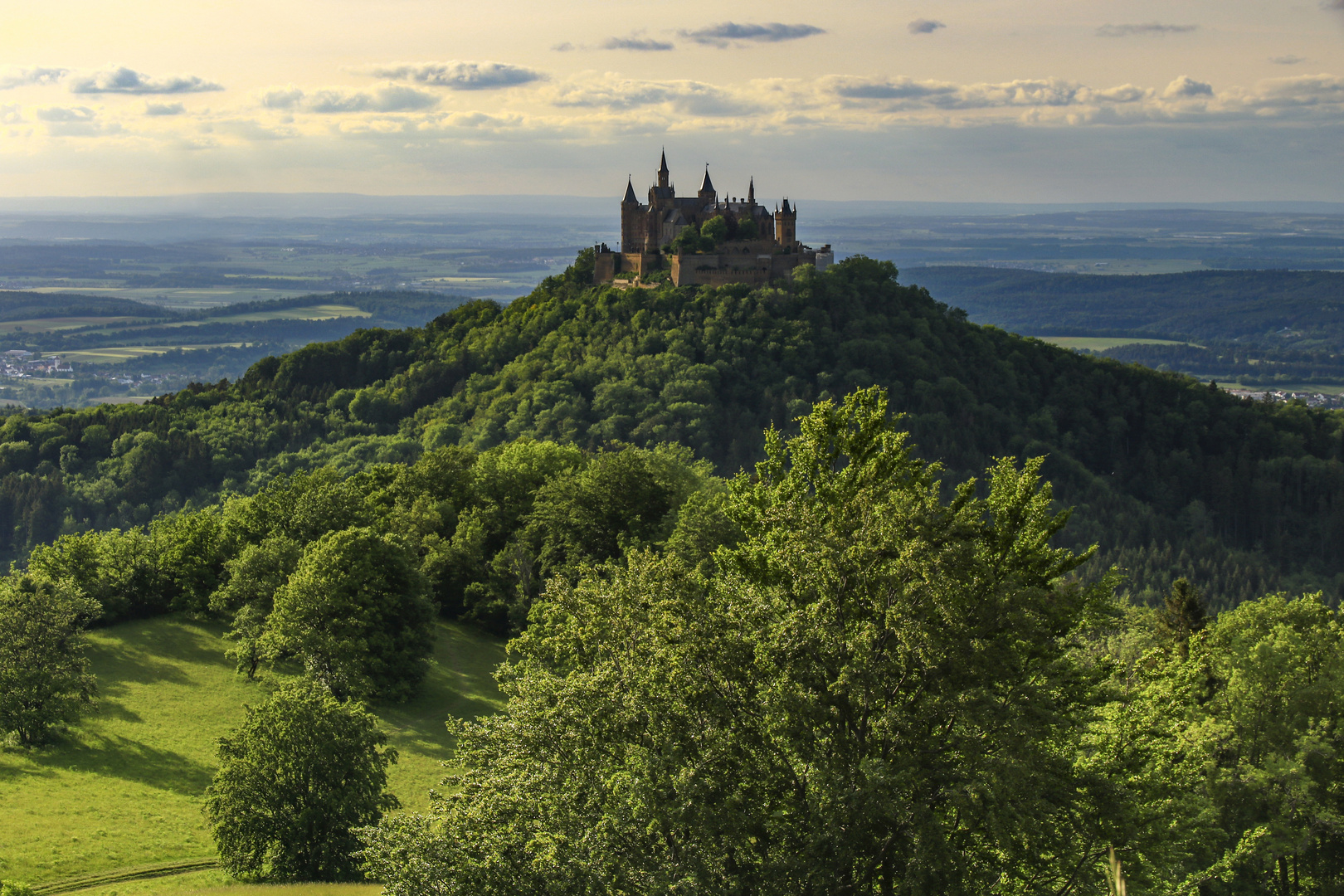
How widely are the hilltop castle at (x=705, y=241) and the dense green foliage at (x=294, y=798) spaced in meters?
88.5

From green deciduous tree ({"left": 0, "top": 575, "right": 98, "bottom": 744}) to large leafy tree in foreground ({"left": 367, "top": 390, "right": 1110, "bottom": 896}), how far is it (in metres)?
22.9

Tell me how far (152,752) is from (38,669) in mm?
4424

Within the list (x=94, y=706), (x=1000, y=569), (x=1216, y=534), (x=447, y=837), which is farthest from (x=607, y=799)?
(x=1216, y=534)

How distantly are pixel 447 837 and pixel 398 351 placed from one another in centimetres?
11764

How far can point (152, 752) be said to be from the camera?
36.7 metres

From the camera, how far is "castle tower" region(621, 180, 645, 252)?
119062 millimetres

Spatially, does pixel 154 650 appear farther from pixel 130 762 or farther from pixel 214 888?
pixel 214 888

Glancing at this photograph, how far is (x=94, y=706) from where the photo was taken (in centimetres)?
3941

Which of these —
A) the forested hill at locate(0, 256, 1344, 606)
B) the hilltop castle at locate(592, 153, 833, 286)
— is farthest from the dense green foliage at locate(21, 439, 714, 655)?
the hilltop castle at locate(592, 153, 833, 286)

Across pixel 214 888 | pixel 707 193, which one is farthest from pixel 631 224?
pixel 214 888

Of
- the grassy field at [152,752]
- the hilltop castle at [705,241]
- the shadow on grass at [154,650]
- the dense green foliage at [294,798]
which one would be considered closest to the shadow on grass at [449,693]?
the grassy field at [152,752]

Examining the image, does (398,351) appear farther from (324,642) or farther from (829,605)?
(829,605)

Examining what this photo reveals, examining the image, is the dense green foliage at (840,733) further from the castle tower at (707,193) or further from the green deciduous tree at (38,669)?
the castle tower at (707,193)

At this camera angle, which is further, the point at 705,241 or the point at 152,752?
the point at 705,241
